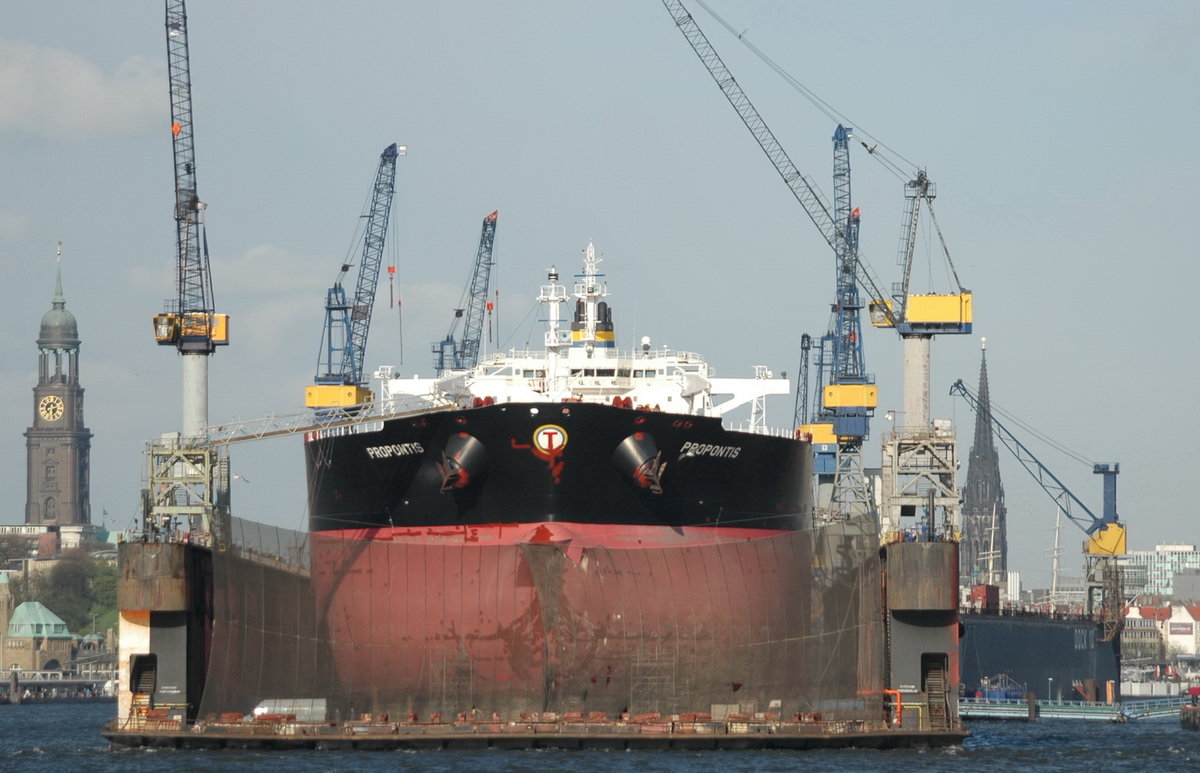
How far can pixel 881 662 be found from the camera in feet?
202

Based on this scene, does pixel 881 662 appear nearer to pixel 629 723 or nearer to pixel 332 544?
pixel 629 723

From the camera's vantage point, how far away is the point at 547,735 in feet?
181

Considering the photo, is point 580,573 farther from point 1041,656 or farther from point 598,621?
point 1041,656

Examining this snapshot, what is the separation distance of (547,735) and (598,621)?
3.86 metres

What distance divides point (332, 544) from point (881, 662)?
664 inches

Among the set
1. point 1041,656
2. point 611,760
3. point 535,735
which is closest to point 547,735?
point 535,735

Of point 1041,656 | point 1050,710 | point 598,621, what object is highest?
point 598,621

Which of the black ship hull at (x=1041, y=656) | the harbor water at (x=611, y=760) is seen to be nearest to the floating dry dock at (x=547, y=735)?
the harbor water at (x=611, y=760)

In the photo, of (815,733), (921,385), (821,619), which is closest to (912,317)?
(921,385)

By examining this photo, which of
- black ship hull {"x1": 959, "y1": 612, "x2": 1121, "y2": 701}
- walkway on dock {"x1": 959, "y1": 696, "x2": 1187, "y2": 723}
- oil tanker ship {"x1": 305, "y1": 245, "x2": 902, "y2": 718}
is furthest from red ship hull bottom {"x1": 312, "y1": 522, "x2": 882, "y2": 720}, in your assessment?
black ship hull {"x1": 959, "y1": 612, "x2": 1121, "y2": 701}

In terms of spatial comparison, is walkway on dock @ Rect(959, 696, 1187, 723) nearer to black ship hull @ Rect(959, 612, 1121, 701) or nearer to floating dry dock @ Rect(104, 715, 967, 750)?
black ship hull @ Rect(959, 612, 1121, 701)

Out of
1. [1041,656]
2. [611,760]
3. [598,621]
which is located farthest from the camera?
[1041,656]

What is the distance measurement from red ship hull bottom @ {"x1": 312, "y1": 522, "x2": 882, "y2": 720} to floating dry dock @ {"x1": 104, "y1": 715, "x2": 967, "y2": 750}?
A: 116 centimetres

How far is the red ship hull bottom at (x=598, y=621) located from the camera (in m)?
57.4
